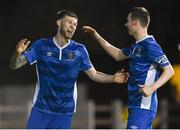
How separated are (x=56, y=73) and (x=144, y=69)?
3.39 feet

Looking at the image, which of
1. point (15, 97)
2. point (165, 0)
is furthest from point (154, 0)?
point (15, 97)

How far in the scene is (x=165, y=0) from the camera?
16.8m

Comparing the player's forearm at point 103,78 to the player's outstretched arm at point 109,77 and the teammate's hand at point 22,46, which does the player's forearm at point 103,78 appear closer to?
the player's outstretched arm at point 109,77

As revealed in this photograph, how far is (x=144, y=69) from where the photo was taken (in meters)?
8.68

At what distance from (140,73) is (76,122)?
32.4 ft

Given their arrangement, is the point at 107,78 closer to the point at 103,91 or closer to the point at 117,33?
the point at 117,33

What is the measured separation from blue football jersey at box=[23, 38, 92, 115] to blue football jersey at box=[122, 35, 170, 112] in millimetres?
701

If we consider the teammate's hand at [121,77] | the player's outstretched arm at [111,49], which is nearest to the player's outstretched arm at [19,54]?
the player's outstretched arm at [111,49]

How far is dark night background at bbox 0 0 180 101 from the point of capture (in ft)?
55.4

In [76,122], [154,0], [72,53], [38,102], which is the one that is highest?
[154,0]

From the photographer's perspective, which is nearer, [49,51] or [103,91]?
[49,51]

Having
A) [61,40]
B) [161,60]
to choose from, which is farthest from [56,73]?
[161,60]

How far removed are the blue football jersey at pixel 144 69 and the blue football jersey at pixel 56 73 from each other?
70 centimetres

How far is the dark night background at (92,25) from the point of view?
665 inches
